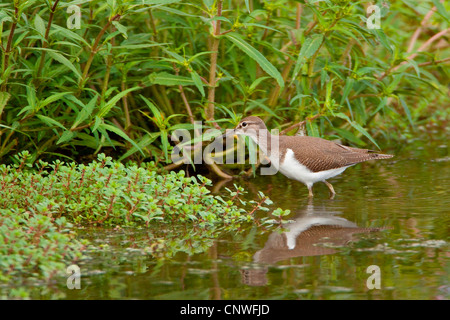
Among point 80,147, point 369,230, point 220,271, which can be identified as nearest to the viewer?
point 220,271

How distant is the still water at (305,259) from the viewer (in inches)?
185

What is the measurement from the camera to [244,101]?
7.88m

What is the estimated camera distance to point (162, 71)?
26.3ft

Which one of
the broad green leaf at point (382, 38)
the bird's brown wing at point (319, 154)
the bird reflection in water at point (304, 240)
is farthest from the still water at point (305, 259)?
the broad green leaf at point (382, 38)

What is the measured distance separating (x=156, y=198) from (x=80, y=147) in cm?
231

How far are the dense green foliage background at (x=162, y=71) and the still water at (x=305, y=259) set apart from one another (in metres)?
1.19

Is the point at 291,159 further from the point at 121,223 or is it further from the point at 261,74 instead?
the point at 121,223

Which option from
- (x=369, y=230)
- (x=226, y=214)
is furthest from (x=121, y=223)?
(x=369, y=230)

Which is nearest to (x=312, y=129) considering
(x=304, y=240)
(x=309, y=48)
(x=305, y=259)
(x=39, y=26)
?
(x=309, y=48)

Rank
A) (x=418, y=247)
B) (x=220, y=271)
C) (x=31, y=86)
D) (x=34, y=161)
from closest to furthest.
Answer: (x=220, y=271)
(x=418, y=247)
(x=31, y=86)
(x=34, y=161)

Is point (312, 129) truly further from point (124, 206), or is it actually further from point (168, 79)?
point (124, 206)

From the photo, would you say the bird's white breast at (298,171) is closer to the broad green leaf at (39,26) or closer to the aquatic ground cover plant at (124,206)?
the aquatic ground cover plant at (124,206)

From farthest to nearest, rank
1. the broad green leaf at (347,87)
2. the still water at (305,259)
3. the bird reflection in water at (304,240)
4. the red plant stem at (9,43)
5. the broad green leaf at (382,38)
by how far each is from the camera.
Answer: the broad green leaf at (347,87), the broad green leaf at (382,38), the red plant stem at (9,43), the bird reflection in water at (304,240), the still water at (305,259)

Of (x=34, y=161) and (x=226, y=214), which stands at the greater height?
(x=34, y=161)
